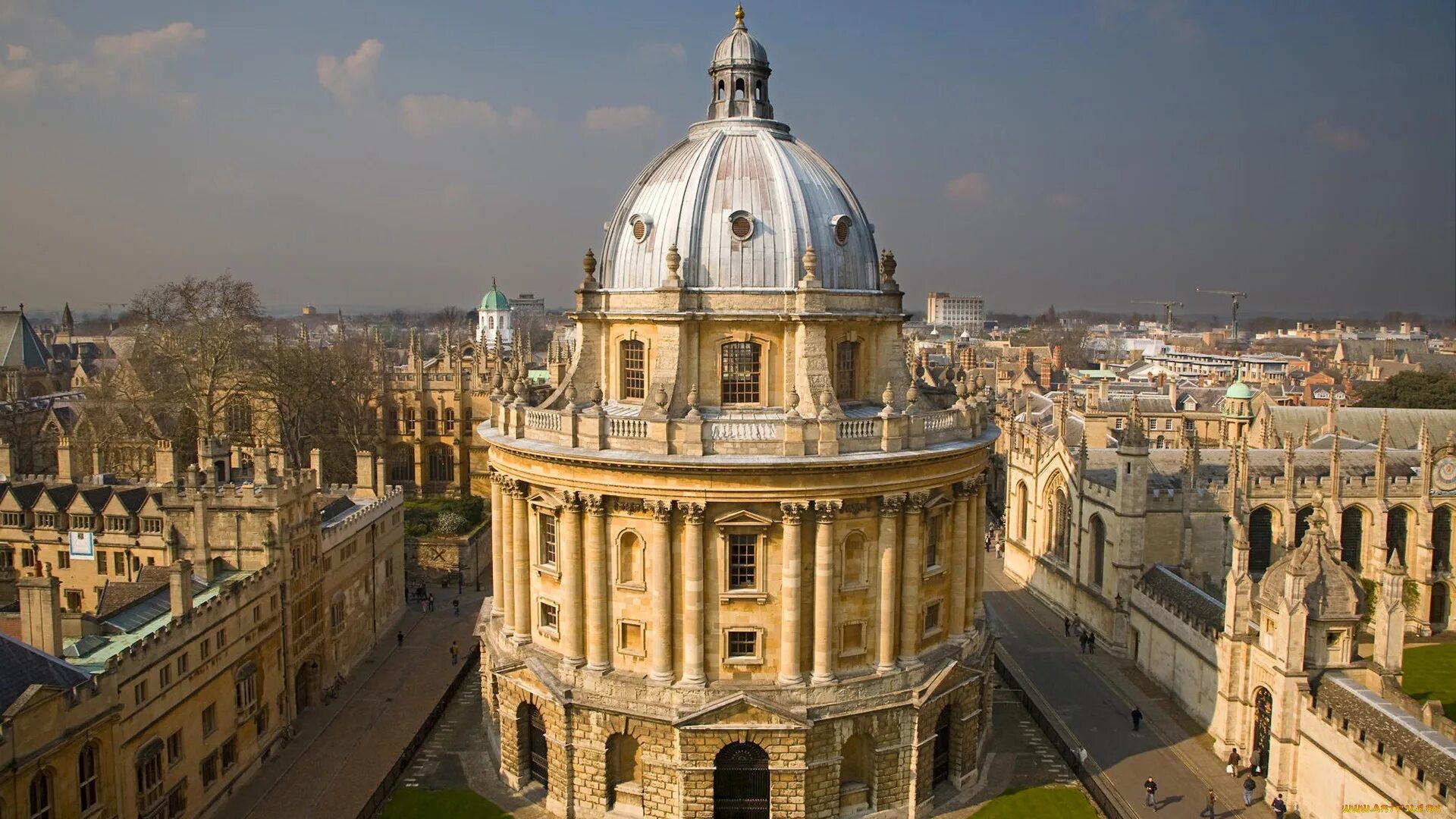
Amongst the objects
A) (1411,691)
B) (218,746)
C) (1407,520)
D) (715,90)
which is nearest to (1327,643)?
(1411,691)

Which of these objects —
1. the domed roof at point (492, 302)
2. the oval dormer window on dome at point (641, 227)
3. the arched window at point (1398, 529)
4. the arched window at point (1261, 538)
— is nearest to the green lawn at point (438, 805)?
the oval dormer window on dome at point (641, 227)

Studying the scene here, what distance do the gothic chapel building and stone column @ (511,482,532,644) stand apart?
0.28 feet

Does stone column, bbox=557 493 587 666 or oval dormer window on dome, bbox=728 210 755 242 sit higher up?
oval dormer window on dome, bbox=728 210 755 242

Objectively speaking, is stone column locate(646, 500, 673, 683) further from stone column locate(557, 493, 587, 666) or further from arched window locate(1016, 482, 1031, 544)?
arched window locate(1016, 482, 1031, 544)

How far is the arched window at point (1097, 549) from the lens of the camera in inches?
2078

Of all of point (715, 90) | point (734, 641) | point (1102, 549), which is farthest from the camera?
point (1102, 549)

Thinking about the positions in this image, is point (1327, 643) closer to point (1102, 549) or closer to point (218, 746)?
point (1102, 549)

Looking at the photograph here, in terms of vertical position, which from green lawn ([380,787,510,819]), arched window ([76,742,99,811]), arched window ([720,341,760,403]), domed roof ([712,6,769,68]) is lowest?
green lawn ([380,787,510,819])

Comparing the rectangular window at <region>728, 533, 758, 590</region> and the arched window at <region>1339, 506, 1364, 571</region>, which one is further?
the arched window at <region>1339, 506, 1364, 571</region>

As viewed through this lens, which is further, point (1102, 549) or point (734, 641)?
point (1102, 549)

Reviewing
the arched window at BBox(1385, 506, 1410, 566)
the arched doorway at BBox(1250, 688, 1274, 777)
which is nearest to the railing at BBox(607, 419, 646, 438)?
the arched doorway at BBox(1250, 688, 1274, 777)

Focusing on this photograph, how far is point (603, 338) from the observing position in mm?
37844

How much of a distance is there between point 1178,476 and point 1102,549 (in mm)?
5997

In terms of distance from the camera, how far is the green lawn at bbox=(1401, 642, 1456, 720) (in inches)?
1715
